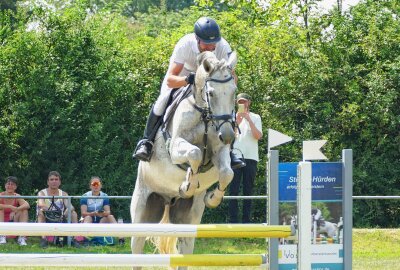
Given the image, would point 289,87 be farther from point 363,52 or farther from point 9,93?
point 9,93

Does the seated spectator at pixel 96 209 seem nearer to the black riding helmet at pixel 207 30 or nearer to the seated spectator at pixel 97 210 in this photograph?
the seated spectator at pixel 97 210

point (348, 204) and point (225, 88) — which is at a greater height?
point (225, 88)

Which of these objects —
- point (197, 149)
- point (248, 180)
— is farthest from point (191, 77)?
point (248, 180)

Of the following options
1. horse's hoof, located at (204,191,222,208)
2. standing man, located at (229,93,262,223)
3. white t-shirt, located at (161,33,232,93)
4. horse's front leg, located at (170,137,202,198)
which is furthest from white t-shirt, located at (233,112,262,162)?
horse's hoof, located at (204,191,222,208)

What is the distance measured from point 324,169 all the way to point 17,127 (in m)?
7.65

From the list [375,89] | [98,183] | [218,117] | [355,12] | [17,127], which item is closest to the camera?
[218,117]

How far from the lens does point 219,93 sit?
805 cm

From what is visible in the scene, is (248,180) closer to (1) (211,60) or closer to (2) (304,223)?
(1) (211,60)

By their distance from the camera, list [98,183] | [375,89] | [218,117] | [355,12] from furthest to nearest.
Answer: [355,12] → [375,89] → [98,183] → [218,117]

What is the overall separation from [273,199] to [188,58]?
1.62 metres

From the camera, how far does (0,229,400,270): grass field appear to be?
12.1 metres

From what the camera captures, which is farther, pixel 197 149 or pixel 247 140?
pixel 247 140

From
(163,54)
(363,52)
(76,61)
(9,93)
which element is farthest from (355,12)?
(9,93)

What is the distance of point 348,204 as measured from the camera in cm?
828
